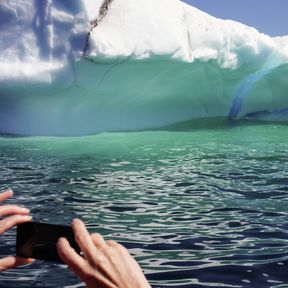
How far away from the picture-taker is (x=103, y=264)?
1.16 meters

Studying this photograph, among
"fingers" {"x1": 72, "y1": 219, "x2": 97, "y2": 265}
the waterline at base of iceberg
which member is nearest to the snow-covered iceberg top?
the waterline at base of iceberg

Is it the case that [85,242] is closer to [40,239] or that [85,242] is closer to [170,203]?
[40,239]

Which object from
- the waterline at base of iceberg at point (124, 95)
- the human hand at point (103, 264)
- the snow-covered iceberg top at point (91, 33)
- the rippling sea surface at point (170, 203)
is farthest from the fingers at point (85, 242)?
the waterline at base of iceberg at point (124, 95)

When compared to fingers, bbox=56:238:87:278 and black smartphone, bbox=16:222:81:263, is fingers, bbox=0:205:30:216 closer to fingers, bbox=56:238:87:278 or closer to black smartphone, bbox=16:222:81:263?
black smartphone, bbox=16:222:81:263

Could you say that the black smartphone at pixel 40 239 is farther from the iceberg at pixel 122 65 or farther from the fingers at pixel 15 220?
the iceberg at pixel 122 65

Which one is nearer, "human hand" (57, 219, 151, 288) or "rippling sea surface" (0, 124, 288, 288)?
"human hand" (57, 219, 151, 288)

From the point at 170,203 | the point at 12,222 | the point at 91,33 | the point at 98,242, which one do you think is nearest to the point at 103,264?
the point at 98,242

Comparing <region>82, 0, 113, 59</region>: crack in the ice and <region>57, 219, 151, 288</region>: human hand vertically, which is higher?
<region>82, 0, 113, 59</region>: crack in the ice

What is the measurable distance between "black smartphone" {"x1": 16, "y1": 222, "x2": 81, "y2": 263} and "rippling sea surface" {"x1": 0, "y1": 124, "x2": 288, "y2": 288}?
1655 mm

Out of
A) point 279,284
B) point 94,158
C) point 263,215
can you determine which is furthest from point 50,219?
point 94,158

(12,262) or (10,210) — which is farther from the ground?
(10,210)

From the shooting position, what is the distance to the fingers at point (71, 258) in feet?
3.90

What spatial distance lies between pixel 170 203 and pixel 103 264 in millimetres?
3832

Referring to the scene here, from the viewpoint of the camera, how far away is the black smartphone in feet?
4.30
